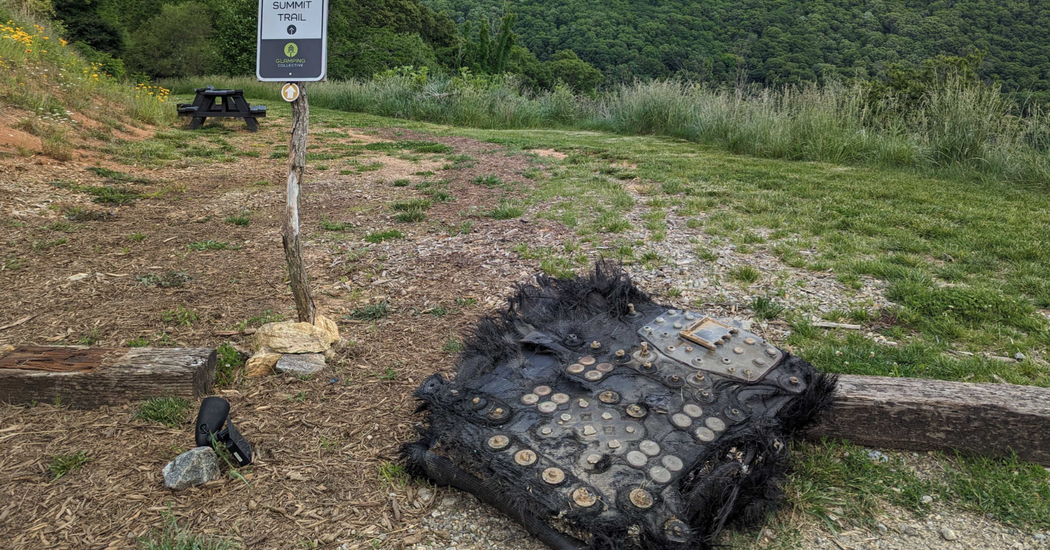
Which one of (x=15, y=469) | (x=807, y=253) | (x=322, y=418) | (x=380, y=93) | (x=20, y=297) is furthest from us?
(x=380, y=93)

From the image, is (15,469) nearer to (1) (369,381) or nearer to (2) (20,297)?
(1) (369,381)

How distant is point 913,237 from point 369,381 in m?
4.35

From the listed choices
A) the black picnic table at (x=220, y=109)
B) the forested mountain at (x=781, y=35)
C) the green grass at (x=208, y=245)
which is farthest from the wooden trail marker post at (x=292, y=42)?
the forested mountain at (x=781, y=35)

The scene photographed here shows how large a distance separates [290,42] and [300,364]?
4.54ft

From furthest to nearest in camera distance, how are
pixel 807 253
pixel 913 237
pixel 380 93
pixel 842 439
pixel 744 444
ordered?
pixel 380 93 → pixel 913 237 → pixel 807 253 → pixel 842 439 → pixel 744 444

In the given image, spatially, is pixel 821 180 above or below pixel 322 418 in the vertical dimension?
above

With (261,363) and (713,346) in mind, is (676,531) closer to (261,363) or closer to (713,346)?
(713,346)

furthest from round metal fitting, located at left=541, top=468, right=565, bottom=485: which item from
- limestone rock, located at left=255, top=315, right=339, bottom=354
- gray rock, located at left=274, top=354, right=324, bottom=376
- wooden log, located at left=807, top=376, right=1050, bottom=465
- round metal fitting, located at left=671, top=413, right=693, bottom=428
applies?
limestone rock, located at left=255, top=315, right=339, bottom=354

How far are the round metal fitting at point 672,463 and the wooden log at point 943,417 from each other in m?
0.76

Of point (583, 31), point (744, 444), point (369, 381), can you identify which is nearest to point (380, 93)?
point (369, 381)

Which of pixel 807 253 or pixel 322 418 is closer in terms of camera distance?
pixel 322 418

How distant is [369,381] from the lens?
2543 millimetres

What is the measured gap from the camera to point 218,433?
6.42ft

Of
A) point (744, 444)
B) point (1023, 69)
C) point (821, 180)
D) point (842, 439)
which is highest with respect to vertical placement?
point (1023, 69)
